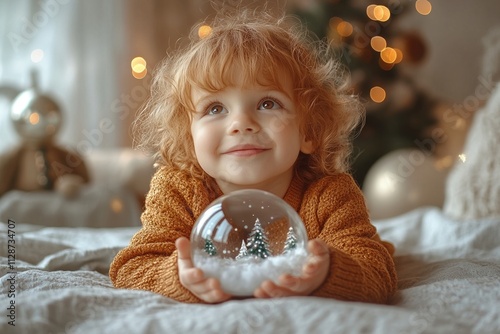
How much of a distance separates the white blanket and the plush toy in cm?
147

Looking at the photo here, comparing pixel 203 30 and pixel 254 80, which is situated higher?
pixel 203 30

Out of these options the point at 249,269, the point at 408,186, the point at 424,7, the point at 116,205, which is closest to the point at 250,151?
the point at 249,269

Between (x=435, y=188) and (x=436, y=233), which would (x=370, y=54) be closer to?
(x=435, y=188)

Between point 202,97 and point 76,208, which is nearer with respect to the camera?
point 202,97

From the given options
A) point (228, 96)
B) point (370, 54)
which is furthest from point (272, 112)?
point (370, 54)

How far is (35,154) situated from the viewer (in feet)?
8.96

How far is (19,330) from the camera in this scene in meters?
0.76

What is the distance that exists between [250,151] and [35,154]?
6.24 feet

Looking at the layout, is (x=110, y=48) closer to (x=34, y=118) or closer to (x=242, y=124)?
(x=34, y=118)

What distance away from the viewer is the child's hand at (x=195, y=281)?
0.84 metres

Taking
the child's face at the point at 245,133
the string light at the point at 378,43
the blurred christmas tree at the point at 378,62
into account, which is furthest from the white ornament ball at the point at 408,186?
the child's face at the point at 245,133

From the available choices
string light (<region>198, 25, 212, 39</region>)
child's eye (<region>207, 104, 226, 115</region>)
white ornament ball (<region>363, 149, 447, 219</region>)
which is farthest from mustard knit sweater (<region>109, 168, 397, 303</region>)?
white ornament ball (<region>363, 149, 447, 219</region>)

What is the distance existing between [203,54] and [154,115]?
0.72 ft

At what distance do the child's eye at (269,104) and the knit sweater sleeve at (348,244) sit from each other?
16cm
